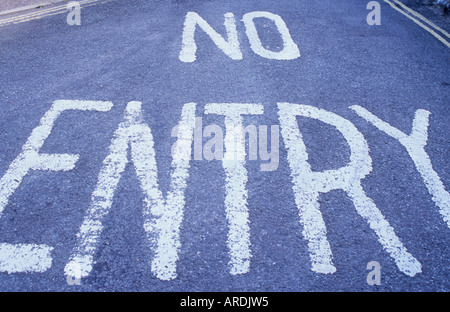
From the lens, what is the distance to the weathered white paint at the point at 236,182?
2867 mm

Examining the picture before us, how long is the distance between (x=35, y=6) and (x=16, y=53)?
241 cm

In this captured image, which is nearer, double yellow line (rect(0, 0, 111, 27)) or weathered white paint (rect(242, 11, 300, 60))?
weathered white paint (rect(242, 11, 300, 60))

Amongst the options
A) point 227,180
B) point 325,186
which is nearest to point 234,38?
point 227,180

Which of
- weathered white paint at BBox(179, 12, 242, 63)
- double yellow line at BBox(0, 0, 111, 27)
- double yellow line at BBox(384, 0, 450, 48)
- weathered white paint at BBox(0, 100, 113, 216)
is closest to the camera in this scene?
weathered white paint at BBox(0, 100, 113, 216)

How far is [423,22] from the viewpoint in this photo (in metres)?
7.12

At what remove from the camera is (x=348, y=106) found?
Answer: 4.51 m

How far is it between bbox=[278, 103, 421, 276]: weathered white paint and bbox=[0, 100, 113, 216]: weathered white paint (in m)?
2.30

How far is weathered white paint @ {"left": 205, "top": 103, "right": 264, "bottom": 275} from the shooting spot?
2867 mm

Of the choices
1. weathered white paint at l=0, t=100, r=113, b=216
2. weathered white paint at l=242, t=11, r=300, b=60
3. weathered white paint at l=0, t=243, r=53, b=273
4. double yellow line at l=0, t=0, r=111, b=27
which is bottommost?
weathered white paint at l=0, t=243, r=53, b=273

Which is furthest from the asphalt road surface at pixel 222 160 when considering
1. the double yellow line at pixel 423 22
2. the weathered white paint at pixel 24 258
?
the double yellow line at pixel 423 22

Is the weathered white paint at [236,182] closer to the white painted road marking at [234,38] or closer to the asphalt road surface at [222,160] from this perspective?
the asphalt road surface at [222,160]

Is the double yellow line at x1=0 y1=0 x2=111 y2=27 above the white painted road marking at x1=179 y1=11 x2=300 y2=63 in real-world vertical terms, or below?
above

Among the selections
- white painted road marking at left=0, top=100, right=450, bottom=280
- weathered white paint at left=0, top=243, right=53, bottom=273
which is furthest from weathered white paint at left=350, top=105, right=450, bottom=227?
weathered white paint at left=0, top=243, right=53, bottom=273

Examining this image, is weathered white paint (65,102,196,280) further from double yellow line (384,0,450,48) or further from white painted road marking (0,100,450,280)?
double yellow line (384,0,450,48)
